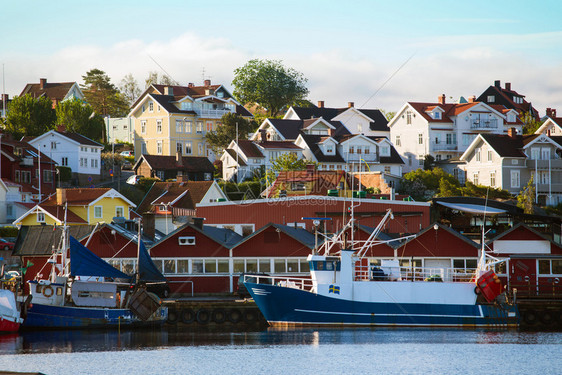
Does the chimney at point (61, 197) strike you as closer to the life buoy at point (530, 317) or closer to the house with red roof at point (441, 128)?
the life buoy at point (530, 317)

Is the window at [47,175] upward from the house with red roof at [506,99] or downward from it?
downward

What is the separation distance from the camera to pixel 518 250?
5653cm

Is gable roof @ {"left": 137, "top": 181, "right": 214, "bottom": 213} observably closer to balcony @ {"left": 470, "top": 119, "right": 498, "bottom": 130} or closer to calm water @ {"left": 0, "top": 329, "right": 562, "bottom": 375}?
calm water @ {"left": 0, "top": 329, "right": 562, "bottom": 375}

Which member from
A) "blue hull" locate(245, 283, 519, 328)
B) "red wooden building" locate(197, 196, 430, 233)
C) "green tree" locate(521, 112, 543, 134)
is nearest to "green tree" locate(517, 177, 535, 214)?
"red wooden building" locate(197, 196, 430, 233)

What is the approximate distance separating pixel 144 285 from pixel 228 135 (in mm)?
65400

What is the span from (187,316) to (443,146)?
7432 centimetres

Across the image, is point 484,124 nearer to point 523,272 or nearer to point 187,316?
point 523,272

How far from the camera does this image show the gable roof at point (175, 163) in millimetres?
103625

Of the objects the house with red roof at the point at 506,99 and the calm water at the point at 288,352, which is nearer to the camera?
the calm water at the point at 288,352

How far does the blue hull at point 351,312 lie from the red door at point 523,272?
4.65 m

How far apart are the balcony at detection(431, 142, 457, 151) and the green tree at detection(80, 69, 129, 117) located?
160 feet

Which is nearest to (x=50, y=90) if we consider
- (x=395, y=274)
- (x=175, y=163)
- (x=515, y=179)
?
(x=175, y=163)

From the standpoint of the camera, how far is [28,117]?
109312 millimetres

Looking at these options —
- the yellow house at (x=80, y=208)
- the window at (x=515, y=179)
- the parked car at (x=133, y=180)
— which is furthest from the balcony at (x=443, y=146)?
the yellow house at (x=80, y=208)
